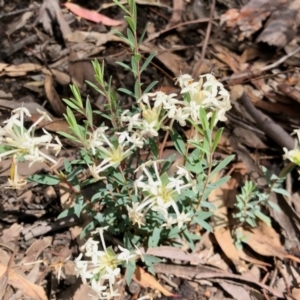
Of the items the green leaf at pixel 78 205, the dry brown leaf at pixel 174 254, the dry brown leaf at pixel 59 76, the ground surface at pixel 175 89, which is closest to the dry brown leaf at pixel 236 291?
the ground surface at pixel 175 89

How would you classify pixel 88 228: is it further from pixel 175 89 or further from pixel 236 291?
pixel 175 89

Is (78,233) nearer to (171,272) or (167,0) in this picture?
(171,272)

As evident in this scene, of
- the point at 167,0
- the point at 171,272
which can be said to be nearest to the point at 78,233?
the point at 171,272

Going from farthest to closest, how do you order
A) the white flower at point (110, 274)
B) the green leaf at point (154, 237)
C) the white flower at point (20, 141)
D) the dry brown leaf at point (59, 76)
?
the dry brown leaf at point (59, 76)
the green leaf at point (154, 237)
the white flower at point (110, 274)
the white flower at point (20, 141)

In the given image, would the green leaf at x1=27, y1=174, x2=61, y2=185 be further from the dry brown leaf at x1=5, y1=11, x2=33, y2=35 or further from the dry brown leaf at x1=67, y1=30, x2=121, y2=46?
the dry brown leaf at x1=5, y1=11, x2=33, y2=35

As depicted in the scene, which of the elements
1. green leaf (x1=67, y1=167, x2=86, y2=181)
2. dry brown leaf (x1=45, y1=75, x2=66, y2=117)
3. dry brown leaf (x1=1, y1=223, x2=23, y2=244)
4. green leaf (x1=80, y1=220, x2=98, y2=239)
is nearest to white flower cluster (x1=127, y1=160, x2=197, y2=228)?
green leaf (x1=67, y1=167, x2=86, y2=181)

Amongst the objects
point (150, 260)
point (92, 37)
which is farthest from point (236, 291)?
point (92, 37)

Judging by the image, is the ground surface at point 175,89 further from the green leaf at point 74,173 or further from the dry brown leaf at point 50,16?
the green leaf at point 74,173
